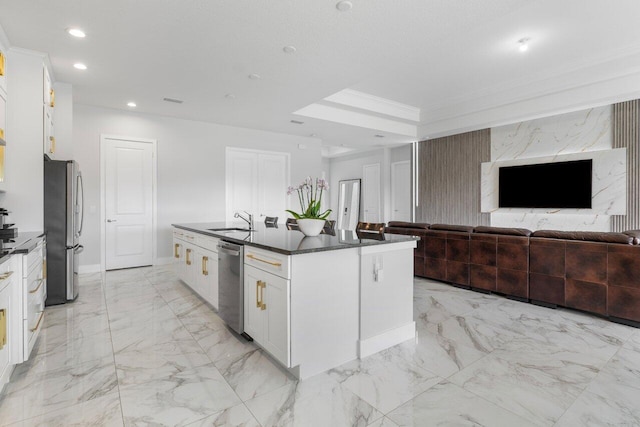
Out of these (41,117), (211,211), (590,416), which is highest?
(41,117)

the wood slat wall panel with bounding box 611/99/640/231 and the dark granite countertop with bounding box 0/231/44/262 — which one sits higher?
the wood slat wall panel with bounding box 611/99/640/231

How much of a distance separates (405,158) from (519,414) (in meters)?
7.16

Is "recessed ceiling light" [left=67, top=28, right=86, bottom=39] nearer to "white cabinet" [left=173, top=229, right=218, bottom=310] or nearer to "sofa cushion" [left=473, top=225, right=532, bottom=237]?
"white cabinet" [left=173, top=229, right=218, bottom=310]

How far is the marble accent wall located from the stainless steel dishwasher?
5495 millimetres

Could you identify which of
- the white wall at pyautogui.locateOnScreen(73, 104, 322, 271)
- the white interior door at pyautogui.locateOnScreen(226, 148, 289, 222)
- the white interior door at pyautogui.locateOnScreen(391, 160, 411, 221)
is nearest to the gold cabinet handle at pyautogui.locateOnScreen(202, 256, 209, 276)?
the white wall at pyautogui.locateOnScreen(73, 104, 322, 271)

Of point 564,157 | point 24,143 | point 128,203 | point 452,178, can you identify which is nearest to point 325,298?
point 24,143

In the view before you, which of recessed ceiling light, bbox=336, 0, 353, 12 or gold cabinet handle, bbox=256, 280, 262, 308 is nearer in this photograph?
gold cabinet handle, bbox=256, 280, 262, 308

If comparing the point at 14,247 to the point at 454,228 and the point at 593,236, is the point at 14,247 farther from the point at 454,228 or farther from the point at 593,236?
the point at 593,236

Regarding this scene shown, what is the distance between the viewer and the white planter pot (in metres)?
2.73

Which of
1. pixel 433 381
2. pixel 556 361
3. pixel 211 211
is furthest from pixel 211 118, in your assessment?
pixel 556 361

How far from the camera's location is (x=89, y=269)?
5.20 metres

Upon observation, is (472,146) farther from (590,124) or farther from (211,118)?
(211,118)

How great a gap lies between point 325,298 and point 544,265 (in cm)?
272

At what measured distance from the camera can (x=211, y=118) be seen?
236 inches
